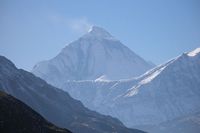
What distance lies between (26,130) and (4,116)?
964 centimetres

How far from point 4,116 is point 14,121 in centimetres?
404

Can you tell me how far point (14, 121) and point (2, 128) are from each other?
11.0m

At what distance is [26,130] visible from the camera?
197 meters

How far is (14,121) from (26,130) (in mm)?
5662

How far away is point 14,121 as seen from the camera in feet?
651

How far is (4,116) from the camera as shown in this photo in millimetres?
199125

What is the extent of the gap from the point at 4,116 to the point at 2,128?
11.7 metres
